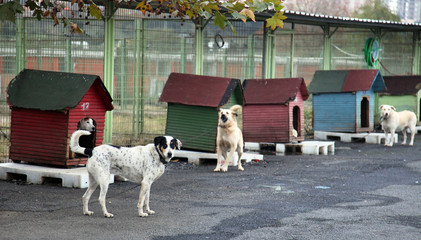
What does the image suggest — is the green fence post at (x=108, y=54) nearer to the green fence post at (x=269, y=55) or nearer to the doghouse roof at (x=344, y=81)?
the green fence post at (x=269, y=55)

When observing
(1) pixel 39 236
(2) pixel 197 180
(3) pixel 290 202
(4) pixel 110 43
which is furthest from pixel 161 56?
(1) pixel 39 236

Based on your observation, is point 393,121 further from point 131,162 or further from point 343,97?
point 131,162

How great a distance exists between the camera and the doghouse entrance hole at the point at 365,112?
15.5 m

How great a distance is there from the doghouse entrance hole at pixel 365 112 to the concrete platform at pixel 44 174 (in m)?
8.83

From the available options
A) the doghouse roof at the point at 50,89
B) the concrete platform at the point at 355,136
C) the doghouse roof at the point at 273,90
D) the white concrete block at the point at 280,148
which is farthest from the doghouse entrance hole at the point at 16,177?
the concrete platform at the point at 355,136

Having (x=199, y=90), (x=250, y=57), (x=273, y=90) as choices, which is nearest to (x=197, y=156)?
(x=199, y=90)

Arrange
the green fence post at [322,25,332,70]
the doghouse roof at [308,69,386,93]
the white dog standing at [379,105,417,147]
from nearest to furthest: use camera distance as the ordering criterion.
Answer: the white dog standing at [379,105,417,147] → the doghouse roof at [308,69,386,93] → the green fence post at [322,25,332,70]

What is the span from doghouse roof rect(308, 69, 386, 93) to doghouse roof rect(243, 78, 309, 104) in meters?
2.24

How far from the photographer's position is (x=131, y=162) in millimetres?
6582

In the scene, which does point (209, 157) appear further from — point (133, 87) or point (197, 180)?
point (133, 87)

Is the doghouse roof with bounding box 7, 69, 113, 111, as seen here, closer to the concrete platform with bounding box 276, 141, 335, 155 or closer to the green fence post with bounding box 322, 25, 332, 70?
the concrete platform with bounding box 276, 141, 335, 155

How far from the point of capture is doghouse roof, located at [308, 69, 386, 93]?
14648 millimetres

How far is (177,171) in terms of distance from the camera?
389 inches

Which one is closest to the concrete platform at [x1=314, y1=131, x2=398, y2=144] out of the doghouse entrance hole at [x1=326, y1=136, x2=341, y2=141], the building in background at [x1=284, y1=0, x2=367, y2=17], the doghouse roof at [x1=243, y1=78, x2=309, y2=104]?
the doghouse entrance hole at [x1=326, y1=136, x2=341, y2=141]
